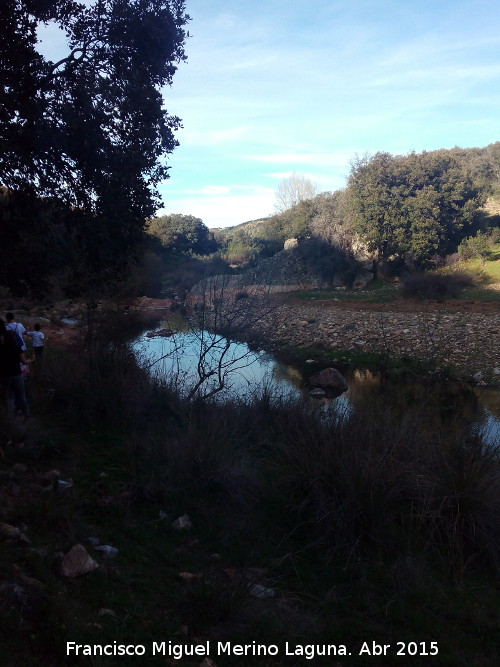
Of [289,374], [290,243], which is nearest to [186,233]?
[290,243]

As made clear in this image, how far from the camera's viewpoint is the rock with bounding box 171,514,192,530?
542cm

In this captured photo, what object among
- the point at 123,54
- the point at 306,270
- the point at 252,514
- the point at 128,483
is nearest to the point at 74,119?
the point at 123,54

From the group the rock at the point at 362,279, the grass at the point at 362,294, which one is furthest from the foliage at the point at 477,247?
the rock at the point at 362,279

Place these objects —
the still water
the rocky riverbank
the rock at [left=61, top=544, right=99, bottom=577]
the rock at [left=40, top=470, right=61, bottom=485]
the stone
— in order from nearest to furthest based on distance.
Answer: the stone
the rock at [left=61, top=544, right=99, bottom=577]
the rock at [left=40, top=470, right=61, bottom=485]
the still water
the rocky riverbank

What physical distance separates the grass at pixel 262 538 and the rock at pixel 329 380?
29.5ft

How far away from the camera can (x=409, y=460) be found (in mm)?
6062

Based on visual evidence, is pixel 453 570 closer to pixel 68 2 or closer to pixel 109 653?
pixel 109 653

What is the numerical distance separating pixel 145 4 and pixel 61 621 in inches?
335

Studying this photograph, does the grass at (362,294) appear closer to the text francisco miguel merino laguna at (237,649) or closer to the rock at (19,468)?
the rock at (19,468)

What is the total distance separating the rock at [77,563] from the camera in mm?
4156

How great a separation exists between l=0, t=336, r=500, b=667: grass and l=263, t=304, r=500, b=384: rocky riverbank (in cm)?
1065

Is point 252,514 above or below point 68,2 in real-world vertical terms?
below

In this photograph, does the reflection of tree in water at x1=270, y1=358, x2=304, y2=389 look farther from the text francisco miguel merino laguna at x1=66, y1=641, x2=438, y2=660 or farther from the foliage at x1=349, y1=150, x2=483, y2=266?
the foliage at x1=349, y1=150, x2=483, y2=266

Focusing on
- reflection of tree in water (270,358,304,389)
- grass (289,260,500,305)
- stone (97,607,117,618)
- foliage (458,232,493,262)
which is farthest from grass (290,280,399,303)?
stone (97,607,117,618)
